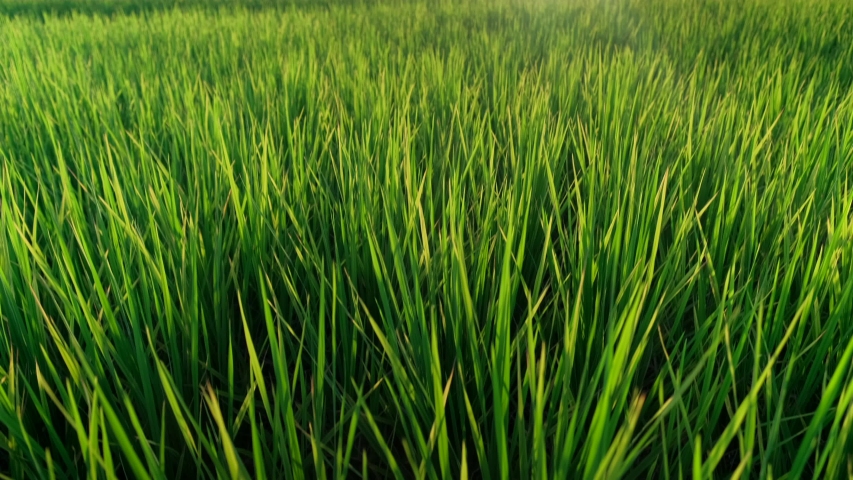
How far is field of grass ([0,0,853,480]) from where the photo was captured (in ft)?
1.19

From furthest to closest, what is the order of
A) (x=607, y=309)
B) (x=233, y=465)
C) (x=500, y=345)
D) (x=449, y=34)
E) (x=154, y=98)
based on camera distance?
(x=449, y=34) < (x=154, y=98) < (x=607, y=309) < (x=500, y=345) < (x=233, y=465)

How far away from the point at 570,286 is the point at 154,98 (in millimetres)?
1124

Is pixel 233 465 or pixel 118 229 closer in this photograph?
pixel 233 465

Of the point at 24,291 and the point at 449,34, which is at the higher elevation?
the point at 449,34

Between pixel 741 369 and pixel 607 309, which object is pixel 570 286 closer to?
pixel 607 309

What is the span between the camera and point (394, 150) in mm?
772

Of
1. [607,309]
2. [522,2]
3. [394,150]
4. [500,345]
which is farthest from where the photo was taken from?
[522,2]

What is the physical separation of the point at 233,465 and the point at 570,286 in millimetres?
399

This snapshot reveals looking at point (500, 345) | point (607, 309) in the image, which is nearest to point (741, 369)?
point (607, 309)

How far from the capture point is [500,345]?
1.34 ft

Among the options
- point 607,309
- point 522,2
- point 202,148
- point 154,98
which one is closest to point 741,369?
point 607,309

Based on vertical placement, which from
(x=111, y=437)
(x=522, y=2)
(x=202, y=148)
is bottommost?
(x=111, y=437)

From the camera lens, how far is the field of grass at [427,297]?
1.19 feet

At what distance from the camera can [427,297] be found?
567 millimetres
